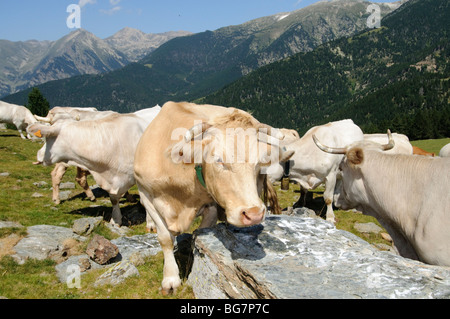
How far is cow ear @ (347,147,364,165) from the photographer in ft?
22.2

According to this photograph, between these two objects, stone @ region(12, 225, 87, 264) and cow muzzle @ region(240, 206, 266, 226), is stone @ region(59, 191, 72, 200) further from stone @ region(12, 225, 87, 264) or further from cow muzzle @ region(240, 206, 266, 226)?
cow muzzle @ region(240, 206, 266, 226)

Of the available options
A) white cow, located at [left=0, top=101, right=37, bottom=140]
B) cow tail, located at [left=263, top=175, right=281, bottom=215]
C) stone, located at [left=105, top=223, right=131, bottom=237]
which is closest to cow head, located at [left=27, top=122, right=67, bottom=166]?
stone, located at [left=105, top=223, right=131, bottom=237]

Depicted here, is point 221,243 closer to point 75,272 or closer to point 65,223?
point 75,272

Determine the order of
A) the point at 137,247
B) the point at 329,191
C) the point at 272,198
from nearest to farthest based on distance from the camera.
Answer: the point at 137,247 < the point at 272,198 < the point at 329,191

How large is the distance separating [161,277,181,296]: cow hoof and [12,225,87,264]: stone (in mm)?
3071

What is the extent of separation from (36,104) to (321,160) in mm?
94908

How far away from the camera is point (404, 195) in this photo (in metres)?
6.00

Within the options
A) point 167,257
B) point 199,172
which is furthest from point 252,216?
point 167,257

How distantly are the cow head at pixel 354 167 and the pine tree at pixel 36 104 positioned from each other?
93.7 metres

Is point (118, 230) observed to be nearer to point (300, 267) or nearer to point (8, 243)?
point (8, 243)

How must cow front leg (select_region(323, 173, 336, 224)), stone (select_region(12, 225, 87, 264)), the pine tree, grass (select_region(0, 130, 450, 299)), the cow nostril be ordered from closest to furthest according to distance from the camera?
1. the cow nostril
2. grass (select_region(0, 130, 450, 299))
3. stone (select_region(12, 225, 87, 264))
4. cow front leg (select_region(323, 173, 336, 224))
5. the pine tree

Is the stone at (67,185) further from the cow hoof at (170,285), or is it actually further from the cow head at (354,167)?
the cow head at (354,167)

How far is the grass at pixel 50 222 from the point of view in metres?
5.64
